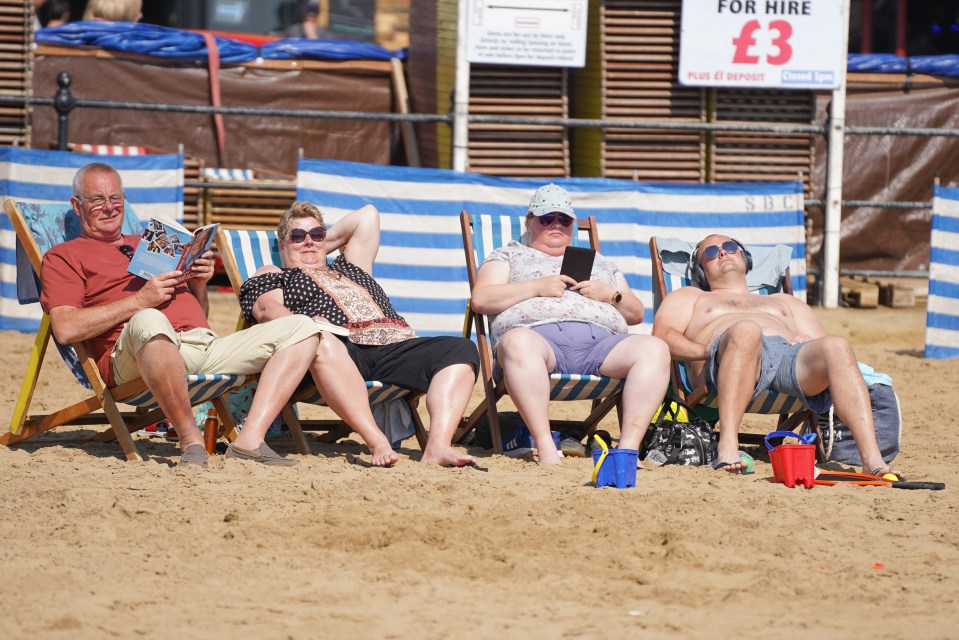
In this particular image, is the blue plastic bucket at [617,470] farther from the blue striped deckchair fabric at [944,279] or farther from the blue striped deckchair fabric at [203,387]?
the blue striped deckchair fabric at [944,279]

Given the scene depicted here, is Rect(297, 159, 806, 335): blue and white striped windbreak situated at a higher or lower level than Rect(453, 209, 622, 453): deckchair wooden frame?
higher

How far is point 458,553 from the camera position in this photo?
12.6 feet

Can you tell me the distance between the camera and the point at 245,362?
17.2 ft

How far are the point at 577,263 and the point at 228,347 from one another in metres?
1.62

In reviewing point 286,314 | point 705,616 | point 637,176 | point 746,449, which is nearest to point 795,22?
point 637,176

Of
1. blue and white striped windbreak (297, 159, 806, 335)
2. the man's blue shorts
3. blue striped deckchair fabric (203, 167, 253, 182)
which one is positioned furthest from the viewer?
blue striped deckchair fabric (203, 167, 253, 182)

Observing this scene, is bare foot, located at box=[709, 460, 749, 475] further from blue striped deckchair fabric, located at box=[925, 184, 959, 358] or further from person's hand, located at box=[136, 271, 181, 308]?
blue striped deckchair fabric, located at box=[925, 184, 959, 358]

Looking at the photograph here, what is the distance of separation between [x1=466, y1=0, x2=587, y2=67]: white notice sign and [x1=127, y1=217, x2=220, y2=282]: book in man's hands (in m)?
4.88

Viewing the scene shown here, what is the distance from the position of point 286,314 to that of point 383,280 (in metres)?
2.70

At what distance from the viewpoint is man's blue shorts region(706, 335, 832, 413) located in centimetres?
548

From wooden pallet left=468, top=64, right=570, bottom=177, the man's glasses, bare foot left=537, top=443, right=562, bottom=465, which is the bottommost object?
bare foot left=537, top=443, right=562, bottom=465

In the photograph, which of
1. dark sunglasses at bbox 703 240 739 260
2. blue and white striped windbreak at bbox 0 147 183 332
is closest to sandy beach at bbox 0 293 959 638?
dark sunglasses at bbox 703 240 739 260

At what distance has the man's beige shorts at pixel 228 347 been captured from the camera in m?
5.14

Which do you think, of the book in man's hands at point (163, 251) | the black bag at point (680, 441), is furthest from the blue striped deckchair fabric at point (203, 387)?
the black bag at point (680, 441)
